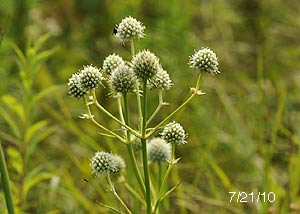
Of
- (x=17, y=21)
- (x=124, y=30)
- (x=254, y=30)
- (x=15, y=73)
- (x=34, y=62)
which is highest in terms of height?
(x=254, y=30)

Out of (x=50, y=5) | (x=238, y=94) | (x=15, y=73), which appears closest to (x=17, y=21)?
(x=15, y=73)

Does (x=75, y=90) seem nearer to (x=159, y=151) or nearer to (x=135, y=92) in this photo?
(x=135, y=92)

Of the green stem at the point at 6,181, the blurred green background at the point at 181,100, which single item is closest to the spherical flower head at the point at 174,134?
the green stem at the point at 6,181

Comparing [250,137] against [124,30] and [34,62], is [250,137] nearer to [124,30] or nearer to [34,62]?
[34,62]

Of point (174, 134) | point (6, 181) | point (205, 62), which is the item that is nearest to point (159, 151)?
point (174, 134)

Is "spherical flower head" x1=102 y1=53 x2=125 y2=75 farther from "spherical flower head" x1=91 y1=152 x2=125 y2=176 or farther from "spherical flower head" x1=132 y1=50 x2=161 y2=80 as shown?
"spherical flower head" x1=91 y1=152 x2=125 y2=176

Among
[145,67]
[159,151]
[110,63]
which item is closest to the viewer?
[145,67]

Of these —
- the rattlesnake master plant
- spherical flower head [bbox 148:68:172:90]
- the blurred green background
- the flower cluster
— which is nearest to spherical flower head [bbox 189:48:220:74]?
the rattlesnake master plant
